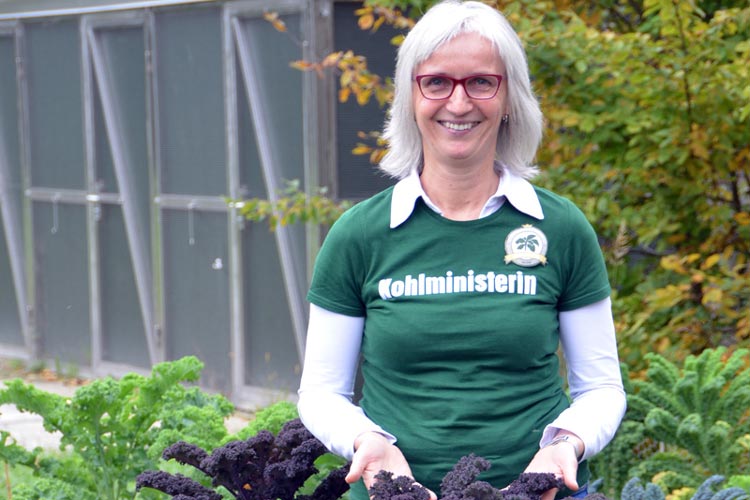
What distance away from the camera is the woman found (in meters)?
2.57

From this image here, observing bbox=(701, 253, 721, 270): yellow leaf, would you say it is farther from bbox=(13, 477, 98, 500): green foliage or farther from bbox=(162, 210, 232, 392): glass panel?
bbox=(162, 210, 232, 392): glass panel

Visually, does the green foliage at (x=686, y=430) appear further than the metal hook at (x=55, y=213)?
No

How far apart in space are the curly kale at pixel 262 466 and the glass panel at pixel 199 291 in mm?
5355

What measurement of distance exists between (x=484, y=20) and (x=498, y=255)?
0.46 m

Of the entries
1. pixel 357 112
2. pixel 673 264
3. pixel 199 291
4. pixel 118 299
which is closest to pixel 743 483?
pixel 673 264

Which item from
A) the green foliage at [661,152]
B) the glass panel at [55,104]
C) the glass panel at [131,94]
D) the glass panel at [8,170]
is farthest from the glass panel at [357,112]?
the glass panel at [8,170]

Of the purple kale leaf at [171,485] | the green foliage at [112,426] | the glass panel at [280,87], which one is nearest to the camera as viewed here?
the purple kale leaf at [171,485]

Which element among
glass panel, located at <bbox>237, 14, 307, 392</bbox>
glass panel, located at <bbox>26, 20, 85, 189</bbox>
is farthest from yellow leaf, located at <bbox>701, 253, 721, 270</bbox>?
glass panel, located at <bbox>26, 20, 85, 189</bbox>

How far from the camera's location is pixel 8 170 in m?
10.9

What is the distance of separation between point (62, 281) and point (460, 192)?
806 cm

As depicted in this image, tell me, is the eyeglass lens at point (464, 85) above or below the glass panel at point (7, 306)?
above

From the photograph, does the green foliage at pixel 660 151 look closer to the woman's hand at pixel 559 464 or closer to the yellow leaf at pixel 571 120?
the yellow leaf at pixel 571 120

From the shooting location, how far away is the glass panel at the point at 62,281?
32.9 ft

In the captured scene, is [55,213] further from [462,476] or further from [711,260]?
[462,476]
